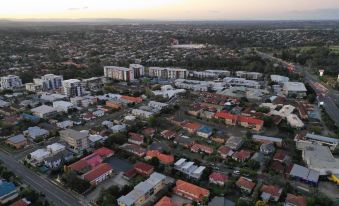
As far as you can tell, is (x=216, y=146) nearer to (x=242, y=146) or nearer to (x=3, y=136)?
(x=242, y=146)

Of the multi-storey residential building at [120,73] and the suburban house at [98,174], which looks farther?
the multi-storey residential building at [120,73]

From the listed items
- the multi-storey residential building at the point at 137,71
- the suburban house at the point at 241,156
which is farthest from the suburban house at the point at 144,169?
the multi-storey residential building at the point at 137,71

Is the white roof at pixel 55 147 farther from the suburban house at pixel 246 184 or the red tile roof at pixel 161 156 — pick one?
the suburban house at pixel 246 184

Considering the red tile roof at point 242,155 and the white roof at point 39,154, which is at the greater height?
the red tile roof at point 242,155

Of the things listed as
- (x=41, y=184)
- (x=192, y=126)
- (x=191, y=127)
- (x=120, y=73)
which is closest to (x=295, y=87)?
(x=192, y=126)

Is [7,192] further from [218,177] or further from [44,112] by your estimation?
[44,112]

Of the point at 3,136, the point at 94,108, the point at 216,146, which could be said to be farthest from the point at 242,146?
the point at 3,136

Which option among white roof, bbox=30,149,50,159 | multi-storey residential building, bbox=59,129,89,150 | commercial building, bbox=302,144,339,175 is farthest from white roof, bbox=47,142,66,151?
commercial building, bbox=302,144,339,175
